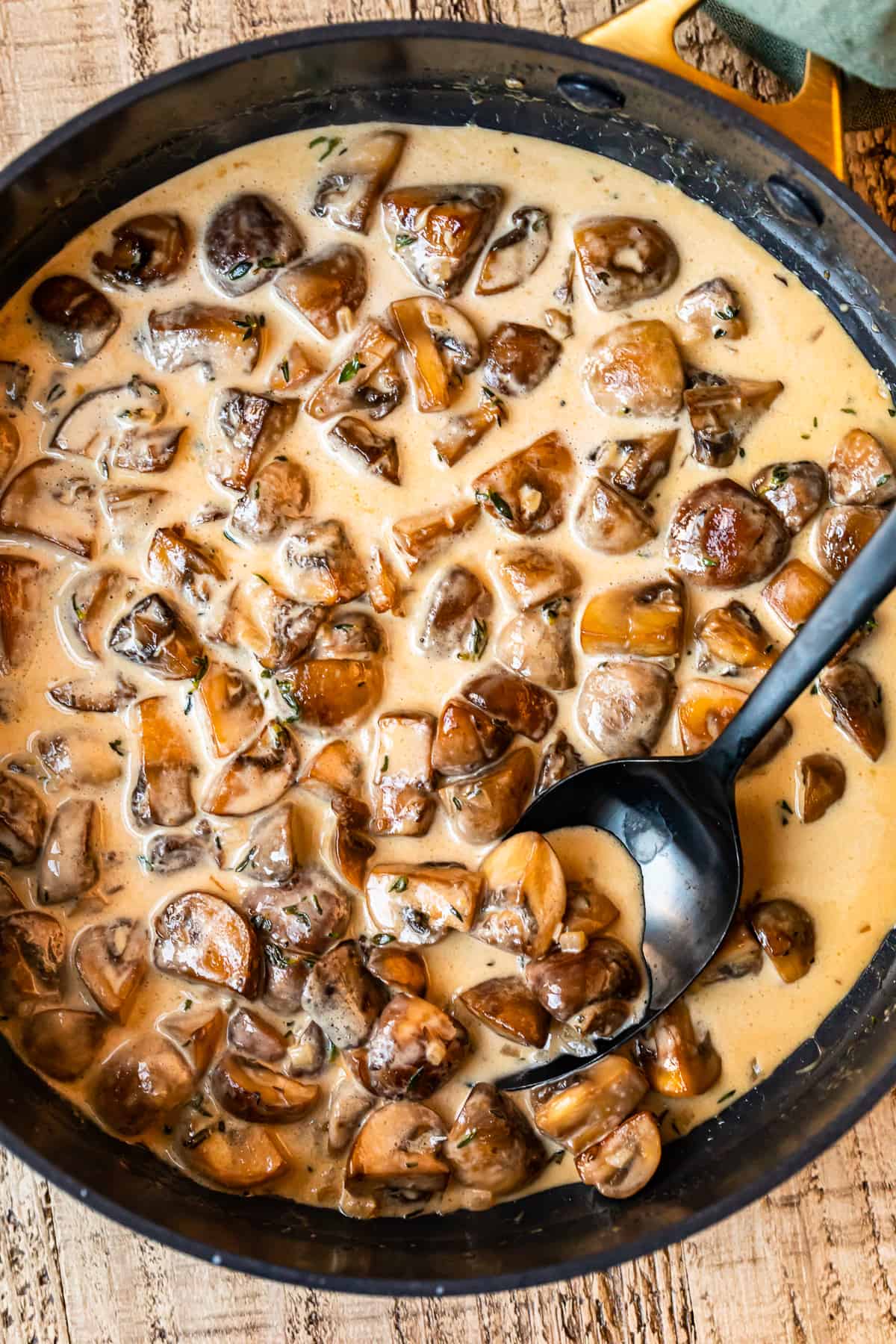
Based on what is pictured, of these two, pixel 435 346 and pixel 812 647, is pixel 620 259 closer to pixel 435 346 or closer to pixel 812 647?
pixel 435 346

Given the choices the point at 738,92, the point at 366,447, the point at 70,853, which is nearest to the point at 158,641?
the point at 70,853

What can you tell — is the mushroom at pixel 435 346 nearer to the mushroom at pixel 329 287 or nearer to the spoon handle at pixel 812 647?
the mushroom at pixel 329 287

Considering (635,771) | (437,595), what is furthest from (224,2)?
(635,771)

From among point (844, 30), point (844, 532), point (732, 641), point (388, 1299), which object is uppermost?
point (844, 30)

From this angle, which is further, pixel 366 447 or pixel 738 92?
pixel 366 447

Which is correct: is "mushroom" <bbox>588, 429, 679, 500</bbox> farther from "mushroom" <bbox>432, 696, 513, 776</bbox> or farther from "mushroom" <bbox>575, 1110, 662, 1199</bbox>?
"mushroom" <bbox>575, 1110, 662, 1199</bbox>

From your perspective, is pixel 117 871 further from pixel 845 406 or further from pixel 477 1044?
pixel 845 406
